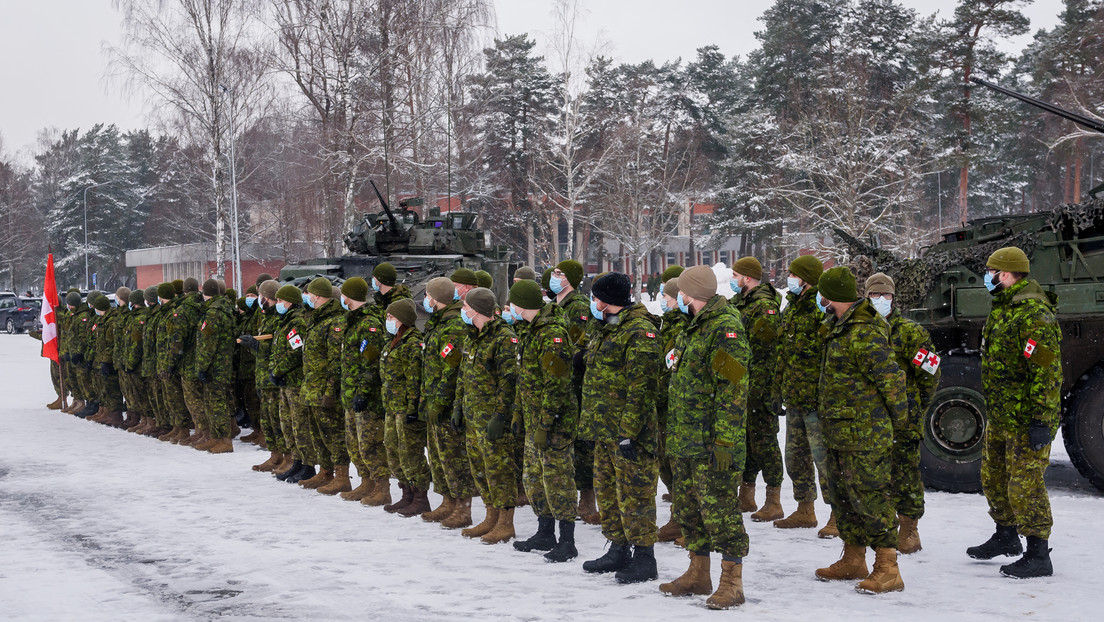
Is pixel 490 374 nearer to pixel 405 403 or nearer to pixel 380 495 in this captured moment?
pixel 405 403

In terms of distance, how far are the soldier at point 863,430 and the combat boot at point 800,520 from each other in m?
1.55

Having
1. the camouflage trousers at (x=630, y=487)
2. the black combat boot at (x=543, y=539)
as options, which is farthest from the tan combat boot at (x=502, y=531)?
the camouflage trousers at (x=630, y=487)

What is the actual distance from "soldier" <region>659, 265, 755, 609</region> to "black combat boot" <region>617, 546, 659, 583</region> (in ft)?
1.14

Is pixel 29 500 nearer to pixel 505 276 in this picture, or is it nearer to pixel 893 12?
pixel 505 276

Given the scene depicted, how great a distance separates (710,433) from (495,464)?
2.08m

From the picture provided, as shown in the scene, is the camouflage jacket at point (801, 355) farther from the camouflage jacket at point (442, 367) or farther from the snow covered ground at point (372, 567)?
the camouflage jacket at point (442, 367)

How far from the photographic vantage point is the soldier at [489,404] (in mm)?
7199

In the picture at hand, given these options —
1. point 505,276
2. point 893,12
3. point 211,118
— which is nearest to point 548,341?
point 505,276

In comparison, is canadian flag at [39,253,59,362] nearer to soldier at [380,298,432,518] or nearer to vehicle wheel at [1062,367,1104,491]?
soldier at [380,298,432,518]

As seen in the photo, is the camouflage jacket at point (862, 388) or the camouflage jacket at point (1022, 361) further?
the camouflage jacket at point (1022, 361)

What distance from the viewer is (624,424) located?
6.01m

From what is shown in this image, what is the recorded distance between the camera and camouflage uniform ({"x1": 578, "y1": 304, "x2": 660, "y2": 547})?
→ 6.04m

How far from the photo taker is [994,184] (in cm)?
5894

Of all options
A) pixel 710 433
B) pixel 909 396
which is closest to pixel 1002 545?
pixel 909 396
